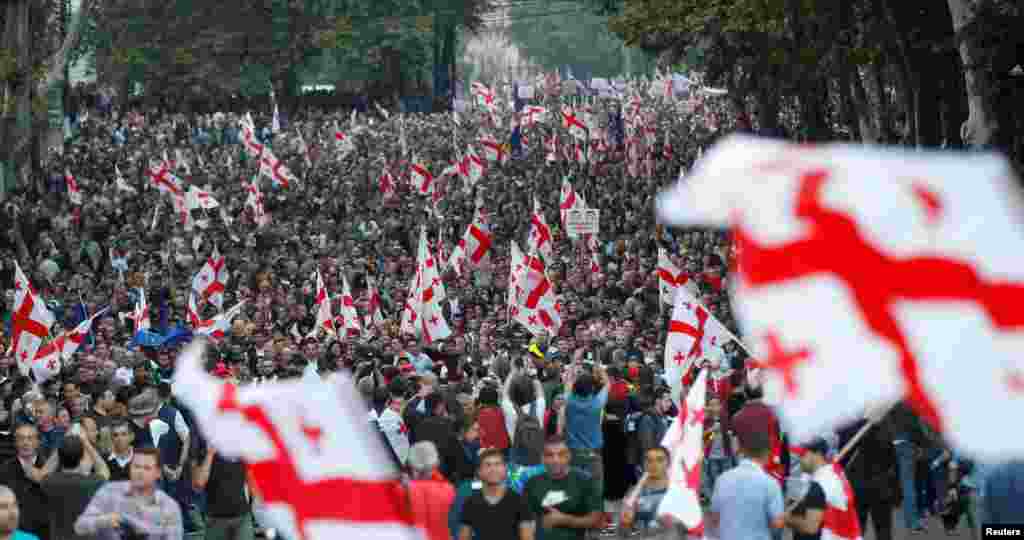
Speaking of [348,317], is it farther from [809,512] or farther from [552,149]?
[552,149]

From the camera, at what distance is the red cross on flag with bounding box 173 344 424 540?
23.7 ft

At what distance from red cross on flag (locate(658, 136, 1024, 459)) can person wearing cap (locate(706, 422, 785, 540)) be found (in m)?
3.68

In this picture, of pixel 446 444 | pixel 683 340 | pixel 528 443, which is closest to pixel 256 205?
pixel 683 340

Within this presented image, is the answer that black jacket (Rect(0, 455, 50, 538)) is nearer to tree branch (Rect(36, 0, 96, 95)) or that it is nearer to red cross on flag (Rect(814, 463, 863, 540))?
red cross on flag (Rect(814, 463, 863, 540))

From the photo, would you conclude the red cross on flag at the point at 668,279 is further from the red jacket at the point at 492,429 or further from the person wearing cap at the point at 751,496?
the person wearing cap at the point at 751,496

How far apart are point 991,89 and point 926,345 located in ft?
71.3

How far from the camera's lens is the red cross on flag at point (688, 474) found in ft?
31.3

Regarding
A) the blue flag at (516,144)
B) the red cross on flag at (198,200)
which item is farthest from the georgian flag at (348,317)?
the blue flag at (516,144)

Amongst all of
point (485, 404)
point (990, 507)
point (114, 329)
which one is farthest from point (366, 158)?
point (990, 507)

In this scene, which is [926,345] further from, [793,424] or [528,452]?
[528,452]

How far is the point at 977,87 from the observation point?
86.8ft

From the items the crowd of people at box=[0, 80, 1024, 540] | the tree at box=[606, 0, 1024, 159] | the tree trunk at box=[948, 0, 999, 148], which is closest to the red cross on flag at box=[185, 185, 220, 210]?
the crowd of people at box=[0, 80, 1024, 540]

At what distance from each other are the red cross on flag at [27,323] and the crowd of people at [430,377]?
755mm

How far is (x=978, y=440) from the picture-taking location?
506 centimetres
